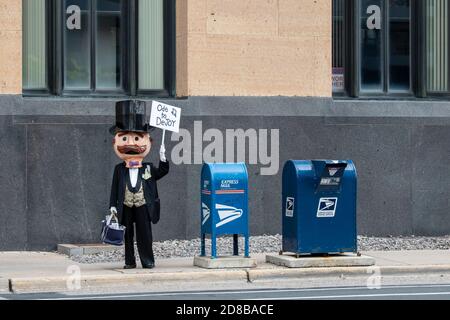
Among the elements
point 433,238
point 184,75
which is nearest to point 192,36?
point 184,75

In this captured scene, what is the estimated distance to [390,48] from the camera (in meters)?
21.1

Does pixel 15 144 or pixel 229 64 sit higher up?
pixel 229 64

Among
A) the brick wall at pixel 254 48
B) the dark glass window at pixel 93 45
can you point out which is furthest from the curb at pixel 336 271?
the dark glass window at pixel 93 45

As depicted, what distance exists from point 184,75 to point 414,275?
5598 mm

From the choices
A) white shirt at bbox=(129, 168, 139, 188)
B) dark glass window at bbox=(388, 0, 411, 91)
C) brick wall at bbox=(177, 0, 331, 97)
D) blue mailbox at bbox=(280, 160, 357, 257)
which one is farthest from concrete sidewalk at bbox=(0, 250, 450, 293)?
dark glass window at bbox=(388, 0, 411, 91)

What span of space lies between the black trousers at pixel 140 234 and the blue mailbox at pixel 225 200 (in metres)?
0.79

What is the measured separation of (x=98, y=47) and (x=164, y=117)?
433cm

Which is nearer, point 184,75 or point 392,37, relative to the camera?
point 184,75

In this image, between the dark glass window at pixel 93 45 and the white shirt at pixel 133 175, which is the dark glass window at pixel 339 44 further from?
the white shirt at pixel 133 175

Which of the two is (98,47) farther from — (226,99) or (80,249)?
(80,249)

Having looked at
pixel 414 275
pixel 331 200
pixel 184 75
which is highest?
pixel 184 75

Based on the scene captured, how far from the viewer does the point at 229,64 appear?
19.6 metres
